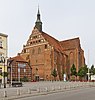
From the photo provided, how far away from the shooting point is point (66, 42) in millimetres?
128375

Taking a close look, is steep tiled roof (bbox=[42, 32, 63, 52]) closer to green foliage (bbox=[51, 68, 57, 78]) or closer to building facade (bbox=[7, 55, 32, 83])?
green foliage (bbox=[51, 68, 57, 78])

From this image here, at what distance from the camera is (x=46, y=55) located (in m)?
108

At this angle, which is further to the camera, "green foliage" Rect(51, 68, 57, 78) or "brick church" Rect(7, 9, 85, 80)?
"brick church" Rect(7, 9, 85, 80)

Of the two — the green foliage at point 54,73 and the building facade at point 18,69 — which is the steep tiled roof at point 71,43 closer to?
the green foliage at point 54,73

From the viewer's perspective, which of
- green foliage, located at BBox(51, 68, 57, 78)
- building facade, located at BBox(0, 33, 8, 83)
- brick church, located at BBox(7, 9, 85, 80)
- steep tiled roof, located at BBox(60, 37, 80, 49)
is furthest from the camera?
steep tiled roof, located at BBox(60, 37, 80, 49)

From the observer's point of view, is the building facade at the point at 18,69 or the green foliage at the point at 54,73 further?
the green foliage at the point at 54,73

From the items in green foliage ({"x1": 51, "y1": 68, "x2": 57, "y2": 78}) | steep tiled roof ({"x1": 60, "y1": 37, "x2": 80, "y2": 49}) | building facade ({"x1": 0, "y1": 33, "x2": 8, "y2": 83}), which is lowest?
green foliage ({"x1": 51, "y1": 68, "x2": 57, "y2": 78})

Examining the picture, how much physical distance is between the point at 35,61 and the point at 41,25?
691 inches

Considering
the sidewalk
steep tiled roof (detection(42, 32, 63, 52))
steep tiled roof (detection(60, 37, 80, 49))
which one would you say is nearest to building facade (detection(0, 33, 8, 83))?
the sidewalk

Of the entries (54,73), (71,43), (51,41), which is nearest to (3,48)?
(54,73)

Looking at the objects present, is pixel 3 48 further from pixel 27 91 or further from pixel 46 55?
pixel 46 55

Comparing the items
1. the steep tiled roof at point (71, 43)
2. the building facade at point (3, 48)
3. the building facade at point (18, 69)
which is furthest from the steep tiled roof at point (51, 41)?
the building facade at point (3, 48)

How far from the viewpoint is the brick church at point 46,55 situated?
107062mm

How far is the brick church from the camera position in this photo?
351 feet
